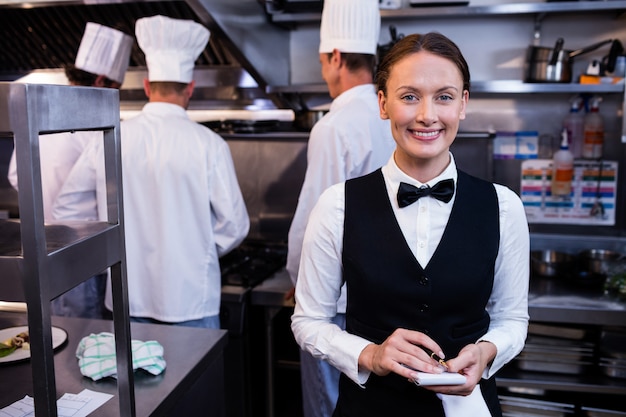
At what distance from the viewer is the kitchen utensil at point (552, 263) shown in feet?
9.98

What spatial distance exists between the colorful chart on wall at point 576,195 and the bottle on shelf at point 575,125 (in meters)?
0.08

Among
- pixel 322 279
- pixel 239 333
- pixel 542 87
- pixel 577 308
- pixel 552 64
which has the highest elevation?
pixel 552 64

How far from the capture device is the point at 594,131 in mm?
3377

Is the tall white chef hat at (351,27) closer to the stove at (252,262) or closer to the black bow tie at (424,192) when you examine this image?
the stove at (252,262)

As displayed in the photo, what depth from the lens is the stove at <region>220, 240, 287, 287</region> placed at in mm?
3037

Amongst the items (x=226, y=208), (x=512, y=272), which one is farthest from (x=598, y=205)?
(x=512, y=272)

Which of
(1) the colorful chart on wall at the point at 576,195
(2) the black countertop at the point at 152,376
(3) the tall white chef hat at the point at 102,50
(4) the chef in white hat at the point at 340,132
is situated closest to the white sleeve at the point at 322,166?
(4) the chef in white hat at the point at 340,132

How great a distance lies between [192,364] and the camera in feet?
5.58

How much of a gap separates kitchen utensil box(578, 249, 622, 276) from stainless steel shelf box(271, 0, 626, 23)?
1.20 meters

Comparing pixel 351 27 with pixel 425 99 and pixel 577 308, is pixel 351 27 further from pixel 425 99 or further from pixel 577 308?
pixel 577 308

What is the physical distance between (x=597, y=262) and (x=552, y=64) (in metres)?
1.01

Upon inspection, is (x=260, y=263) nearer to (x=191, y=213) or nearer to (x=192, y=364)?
(x=191, y=213)

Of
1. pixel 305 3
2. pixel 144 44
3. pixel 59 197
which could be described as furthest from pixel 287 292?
pixel 305 3

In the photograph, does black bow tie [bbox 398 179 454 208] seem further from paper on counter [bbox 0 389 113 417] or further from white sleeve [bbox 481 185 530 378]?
paper on counter [bbox 0 389 113 417]
